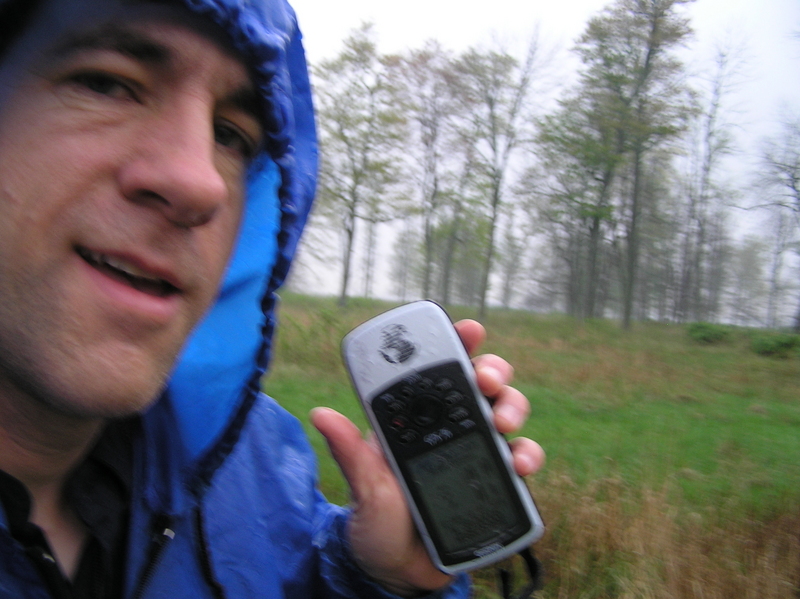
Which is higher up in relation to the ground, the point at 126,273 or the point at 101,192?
the point at 101,192

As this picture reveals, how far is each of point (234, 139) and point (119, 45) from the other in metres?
0.25

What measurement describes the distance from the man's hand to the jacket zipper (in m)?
0.36

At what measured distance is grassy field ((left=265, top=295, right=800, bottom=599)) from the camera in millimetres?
2486

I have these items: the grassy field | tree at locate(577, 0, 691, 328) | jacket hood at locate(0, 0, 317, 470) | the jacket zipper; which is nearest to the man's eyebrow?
jacket hood at locate(0, 0, 317, 470)

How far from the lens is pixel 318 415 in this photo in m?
0.98

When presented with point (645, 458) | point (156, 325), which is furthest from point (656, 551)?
point (156, 325)

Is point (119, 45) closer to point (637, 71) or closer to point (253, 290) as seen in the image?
point (253, 290)

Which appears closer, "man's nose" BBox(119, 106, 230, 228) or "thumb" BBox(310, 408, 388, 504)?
"man's nose" BBox(119, 106, 230, 228)

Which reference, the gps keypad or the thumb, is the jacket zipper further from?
the gps keypad

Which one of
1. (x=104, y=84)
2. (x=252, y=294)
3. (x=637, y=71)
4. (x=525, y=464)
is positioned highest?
(x=637, y=71)

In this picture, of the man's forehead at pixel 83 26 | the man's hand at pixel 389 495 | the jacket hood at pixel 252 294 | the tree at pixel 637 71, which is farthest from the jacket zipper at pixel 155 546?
the tree at pixel 637 71

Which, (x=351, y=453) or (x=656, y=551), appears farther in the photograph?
(x=656, y=551)

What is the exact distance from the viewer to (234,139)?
1008mm

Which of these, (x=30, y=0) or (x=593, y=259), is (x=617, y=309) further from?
(x=30, y=0)
